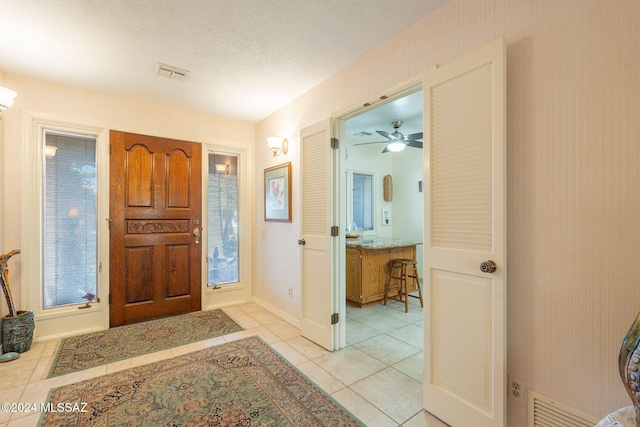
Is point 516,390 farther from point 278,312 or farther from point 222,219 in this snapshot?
point 222,219

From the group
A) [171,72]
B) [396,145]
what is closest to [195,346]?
[171,72]

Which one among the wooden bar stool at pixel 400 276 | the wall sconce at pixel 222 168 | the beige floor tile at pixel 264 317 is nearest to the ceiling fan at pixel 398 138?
the wooden bar stool at pixel 400 276

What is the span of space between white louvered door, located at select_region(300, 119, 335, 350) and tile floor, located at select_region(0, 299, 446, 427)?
0.79 feet

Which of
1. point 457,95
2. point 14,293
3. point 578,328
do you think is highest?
point 457,95

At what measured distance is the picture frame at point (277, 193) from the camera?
3.31 meters

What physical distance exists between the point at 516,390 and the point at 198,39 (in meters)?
3.05

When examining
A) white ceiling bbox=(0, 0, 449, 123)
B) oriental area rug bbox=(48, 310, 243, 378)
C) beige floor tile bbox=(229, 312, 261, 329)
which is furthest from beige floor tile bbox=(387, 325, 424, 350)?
white ceiling bbox=(0, 0, 449, 123)

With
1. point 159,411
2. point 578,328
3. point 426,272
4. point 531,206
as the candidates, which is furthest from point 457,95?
point 159,411

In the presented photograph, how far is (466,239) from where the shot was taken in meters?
1.59

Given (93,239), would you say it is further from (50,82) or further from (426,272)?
(426,272)

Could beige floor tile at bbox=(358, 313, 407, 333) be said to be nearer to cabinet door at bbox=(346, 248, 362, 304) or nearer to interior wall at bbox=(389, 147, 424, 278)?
cabinet door at bbox=(346, 248, 362, 304)

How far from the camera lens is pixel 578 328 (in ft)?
4.19

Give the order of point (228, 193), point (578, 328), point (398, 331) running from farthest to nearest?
1. point (228, 193)
2. point (398, 331)
3. point (578, 328)

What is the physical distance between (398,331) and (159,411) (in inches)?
88.9
